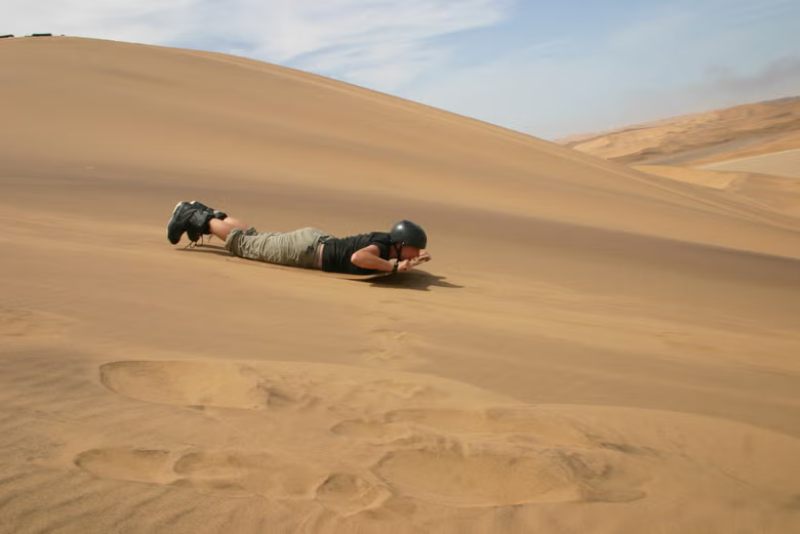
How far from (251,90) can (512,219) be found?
12419 mm

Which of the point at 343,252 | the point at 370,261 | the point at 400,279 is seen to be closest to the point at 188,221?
the point at 343,252

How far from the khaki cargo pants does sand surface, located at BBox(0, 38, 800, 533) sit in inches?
6.6

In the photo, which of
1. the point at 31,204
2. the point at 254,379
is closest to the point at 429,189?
the point at 31,204

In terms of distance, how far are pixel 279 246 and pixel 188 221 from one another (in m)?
0.82

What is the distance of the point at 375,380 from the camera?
Answer: 10.4 feet

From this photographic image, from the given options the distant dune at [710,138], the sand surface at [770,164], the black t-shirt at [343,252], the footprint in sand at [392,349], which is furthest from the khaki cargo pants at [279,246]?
the distant dune at [710,138]

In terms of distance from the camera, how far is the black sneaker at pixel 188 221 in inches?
242

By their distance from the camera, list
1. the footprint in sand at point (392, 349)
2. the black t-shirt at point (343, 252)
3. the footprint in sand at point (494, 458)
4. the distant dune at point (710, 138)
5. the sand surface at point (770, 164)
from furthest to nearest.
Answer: the distant dune at point (710, 138) → the sand surface at point (770, 164) → the black t-shirt at point (343, 252) → the footprint in sand at point (392, 349) → the footprint in sand at point (494, 458)

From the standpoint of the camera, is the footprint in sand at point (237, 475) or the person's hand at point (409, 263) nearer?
the footprint in sand at point (237, 475)

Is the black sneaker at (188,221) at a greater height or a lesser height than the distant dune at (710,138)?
lesser

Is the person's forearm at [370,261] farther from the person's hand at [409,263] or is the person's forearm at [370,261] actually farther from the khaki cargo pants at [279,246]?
the khaki cargo pants at [279,246]

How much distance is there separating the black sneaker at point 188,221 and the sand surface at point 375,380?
0.16 m

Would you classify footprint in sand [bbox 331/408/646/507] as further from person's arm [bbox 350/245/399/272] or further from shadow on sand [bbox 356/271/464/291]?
shadow on sand [bbox 356/271/464/291]

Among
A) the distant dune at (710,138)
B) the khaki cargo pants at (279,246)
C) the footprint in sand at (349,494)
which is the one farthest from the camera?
the distant dune at (710,138)
